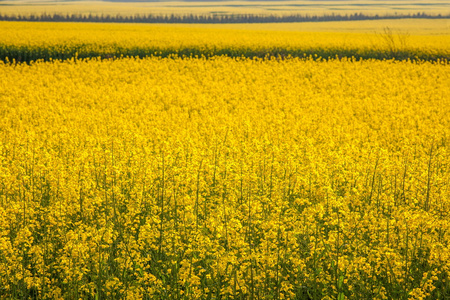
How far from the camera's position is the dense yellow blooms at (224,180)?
4.68 meters

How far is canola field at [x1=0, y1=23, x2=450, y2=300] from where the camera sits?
4684 mm

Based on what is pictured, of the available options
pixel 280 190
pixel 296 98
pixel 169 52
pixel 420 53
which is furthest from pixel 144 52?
pixel 280 190

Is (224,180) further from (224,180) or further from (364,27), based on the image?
(364,27)

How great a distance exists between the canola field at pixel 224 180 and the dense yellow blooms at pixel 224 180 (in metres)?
0.04

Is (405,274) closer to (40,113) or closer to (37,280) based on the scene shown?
(37,280)

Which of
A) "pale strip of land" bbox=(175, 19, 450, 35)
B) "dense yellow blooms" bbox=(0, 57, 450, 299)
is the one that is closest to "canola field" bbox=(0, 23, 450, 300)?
"dense yellow blooms" bbox=(0, 57, 450, 299)

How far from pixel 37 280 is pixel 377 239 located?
336 cm

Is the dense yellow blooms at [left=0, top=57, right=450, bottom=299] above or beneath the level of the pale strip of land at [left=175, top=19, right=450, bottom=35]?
above

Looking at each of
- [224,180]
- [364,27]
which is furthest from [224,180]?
[364,27]

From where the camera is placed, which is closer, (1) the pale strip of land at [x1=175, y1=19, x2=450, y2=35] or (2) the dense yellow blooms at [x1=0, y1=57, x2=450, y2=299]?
(2) the dense yellow blooms at [x1=0, y1=57, x2=450, y2=299]

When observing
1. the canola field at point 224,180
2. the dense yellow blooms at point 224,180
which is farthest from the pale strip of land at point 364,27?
the dense yellow blooms at point 224,180

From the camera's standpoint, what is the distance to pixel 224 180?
6387 millimetres

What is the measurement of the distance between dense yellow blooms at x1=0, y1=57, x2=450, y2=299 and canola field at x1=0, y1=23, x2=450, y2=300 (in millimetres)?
44

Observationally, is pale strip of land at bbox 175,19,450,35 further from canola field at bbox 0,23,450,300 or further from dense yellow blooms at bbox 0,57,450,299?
dense yellow blooms at bbox 0,57,450,299
